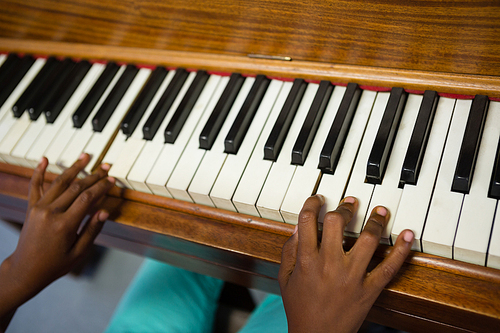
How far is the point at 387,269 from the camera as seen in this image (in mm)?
815

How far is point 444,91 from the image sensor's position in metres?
1.05

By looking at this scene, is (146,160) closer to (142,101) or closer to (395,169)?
(142,101)

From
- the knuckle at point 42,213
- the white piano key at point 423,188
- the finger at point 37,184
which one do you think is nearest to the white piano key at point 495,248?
the white piano key at point 423,188

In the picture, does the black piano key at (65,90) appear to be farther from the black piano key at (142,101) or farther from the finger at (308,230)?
the finger at (308,230)

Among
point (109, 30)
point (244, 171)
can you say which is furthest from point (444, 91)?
point (109, 30)

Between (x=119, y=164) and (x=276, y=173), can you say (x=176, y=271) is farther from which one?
(x=276, y=173)

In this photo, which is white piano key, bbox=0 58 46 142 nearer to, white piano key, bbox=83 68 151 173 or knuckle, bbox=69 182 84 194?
white piano key, bbox=83 68 151 173

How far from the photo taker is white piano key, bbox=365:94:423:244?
91 centimetres

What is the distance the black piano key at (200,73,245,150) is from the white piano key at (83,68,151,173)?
334 millimetres

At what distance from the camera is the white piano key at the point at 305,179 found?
97 cm

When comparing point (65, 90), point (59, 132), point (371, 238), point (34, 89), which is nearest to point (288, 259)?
point (371, 238)

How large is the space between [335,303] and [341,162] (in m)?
0.35

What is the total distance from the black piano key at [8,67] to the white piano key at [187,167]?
2.92 ft

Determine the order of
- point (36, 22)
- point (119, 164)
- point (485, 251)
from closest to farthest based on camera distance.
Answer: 1. point (485, 251)
2. point (119, 164)
3. point (36, 22)
